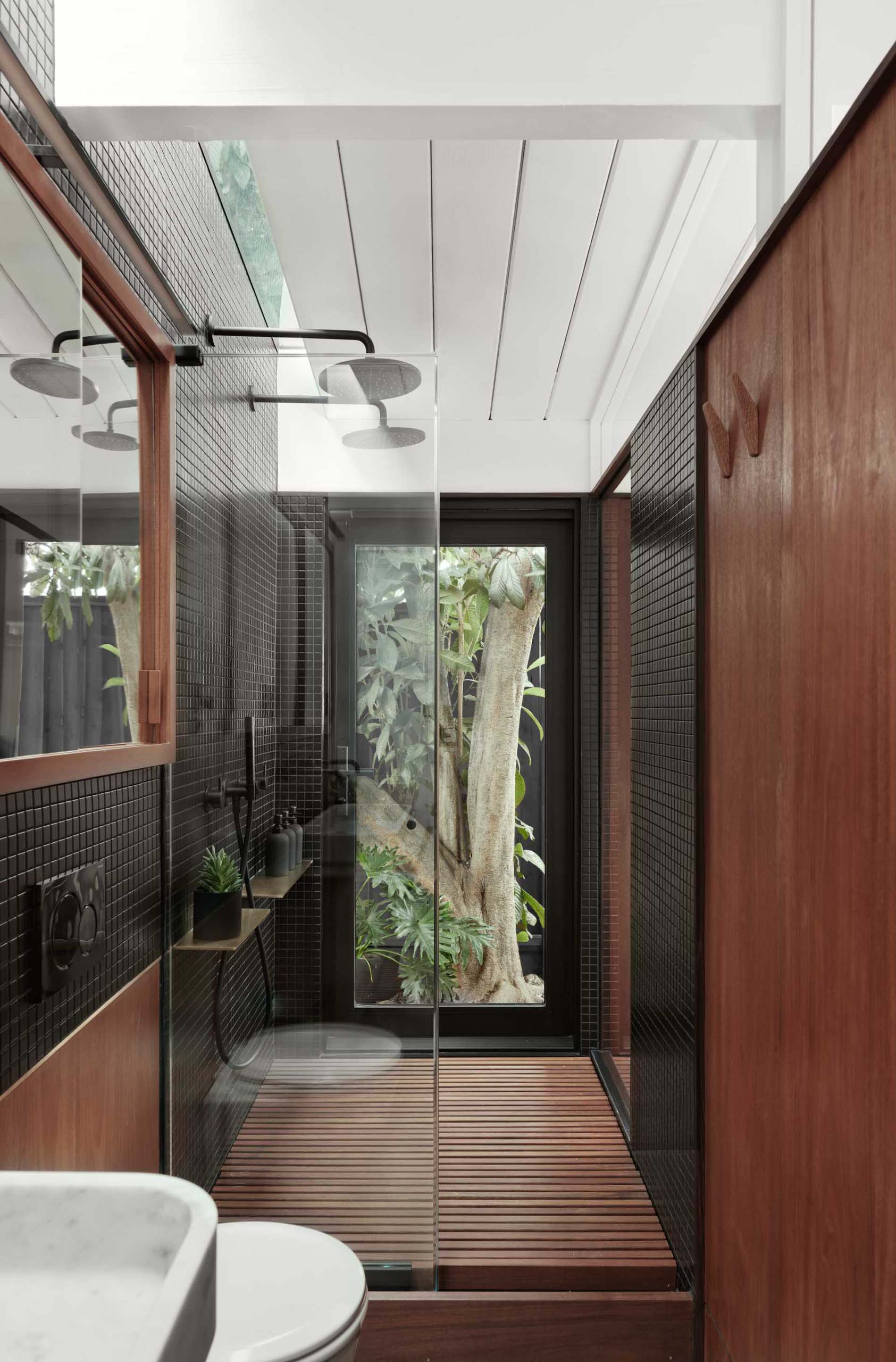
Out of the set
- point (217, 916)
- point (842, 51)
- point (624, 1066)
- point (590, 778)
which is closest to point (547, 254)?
point (842, 51)

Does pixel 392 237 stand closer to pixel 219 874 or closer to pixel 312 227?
pixel 312 227

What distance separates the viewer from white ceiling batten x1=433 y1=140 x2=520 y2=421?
180 cm

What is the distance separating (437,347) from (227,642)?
1297mm

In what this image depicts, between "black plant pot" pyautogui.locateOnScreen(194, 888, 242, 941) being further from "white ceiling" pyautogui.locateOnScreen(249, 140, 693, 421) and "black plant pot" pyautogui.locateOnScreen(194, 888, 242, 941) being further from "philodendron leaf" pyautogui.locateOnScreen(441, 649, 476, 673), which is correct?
"philodendron leaf" pyautogui.locateOnScreen(441, 649, 476, 673)

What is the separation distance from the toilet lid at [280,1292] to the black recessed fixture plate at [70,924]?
534 mm

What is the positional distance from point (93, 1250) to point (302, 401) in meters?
1.60

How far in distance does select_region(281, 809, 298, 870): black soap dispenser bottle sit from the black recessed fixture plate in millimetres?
488

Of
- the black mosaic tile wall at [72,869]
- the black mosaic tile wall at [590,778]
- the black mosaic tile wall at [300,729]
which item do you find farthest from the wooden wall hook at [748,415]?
the black mosaic tile wall at [590,778]

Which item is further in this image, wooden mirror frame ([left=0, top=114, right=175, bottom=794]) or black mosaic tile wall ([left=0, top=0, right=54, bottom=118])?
wooden mirror frame ([left=0, top=114, right=175, bottom=794])

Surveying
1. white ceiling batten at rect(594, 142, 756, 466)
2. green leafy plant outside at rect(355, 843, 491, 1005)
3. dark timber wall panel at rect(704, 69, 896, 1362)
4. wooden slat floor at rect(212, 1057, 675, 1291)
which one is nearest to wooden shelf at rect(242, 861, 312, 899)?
green leafy plant outside at rect(355, 843, 491, 1005)

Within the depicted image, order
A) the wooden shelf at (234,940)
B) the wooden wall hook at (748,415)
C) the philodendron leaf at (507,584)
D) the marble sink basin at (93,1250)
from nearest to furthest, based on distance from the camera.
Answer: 1. the marble sink basin at (93,1250)
2. the wooden wall hook at (748,415)
3. the wooden shelf at (234,940)
4. the philodendron leaf at (507,584)

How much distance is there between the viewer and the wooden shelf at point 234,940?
6.19 ft

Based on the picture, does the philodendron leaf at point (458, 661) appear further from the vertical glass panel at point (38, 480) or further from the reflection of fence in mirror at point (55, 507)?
the vertical glass panel at point (38, 480)

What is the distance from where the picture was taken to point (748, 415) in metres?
1.34
